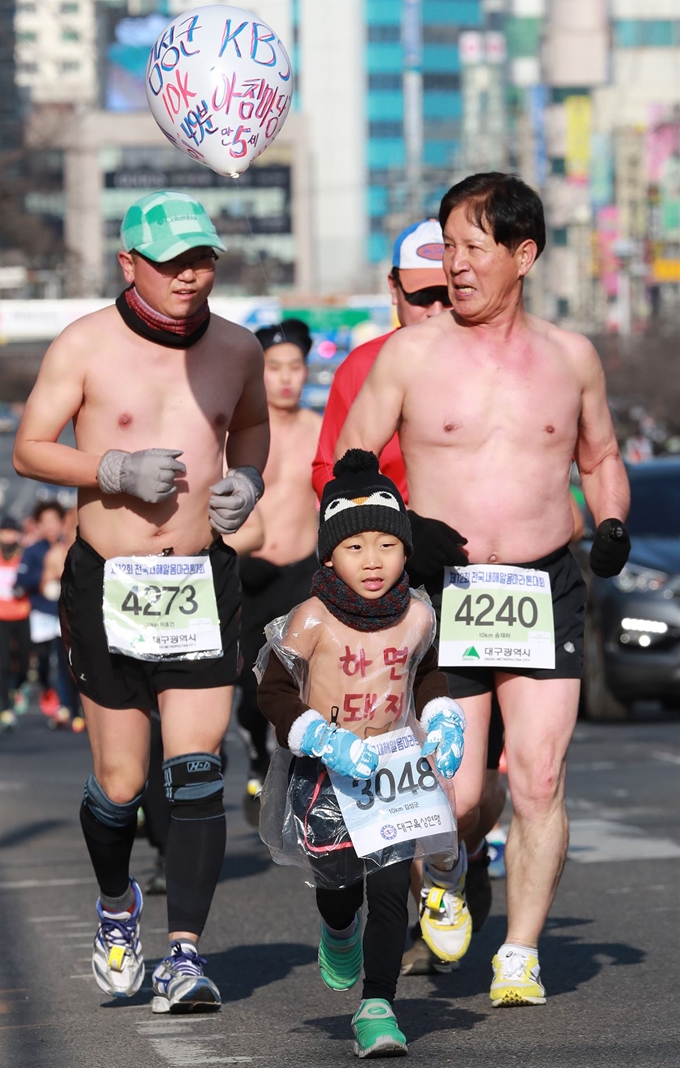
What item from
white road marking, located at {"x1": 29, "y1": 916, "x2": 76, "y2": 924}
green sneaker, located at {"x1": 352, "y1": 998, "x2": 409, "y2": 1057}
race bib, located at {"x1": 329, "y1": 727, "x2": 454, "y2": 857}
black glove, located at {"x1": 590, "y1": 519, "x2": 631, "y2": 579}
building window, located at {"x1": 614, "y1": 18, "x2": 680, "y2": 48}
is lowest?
building window, located at {"x1": 614, "y1": 18, "x2": 680, "y2": 48}

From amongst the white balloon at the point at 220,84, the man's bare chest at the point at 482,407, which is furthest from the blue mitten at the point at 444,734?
the white balloon at the point at 220,84

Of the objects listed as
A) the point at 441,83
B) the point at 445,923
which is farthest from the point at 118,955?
the point at 441,83

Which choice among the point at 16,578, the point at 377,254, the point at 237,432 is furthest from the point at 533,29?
the point at 237,432

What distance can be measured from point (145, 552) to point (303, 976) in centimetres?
138

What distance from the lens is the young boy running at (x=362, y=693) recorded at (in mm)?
5211

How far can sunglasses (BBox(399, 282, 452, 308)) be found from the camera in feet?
23.2

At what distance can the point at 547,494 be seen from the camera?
6.11 m

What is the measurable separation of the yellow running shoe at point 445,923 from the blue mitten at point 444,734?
2.64 feet

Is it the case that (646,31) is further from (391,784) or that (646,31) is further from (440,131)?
(391,784)

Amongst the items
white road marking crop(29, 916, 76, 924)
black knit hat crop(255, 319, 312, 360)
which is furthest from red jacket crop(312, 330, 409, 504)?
black knit hat crop(255, 319, 312, 360)

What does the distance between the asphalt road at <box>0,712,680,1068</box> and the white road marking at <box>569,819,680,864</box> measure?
0.04 ft

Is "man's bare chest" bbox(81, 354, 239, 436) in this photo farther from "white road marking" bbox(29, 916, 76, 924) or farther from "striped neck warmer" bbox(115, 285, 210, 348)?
"white road marking" bbox(29, 916, 76, 924)

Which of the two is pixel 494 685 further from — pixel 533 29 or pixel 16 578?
pixel 533 29

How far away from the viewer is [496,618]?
602 cm
